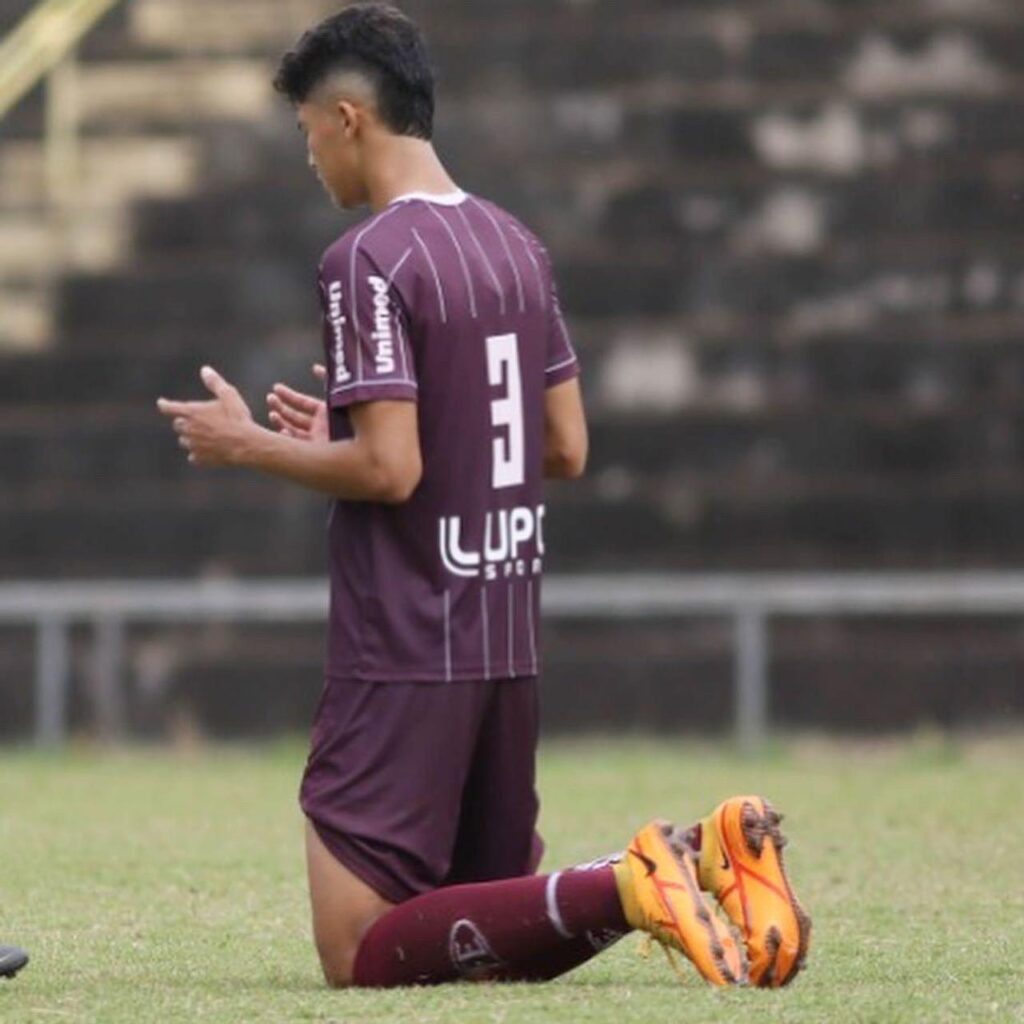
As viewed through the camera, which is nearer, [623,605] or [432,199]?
[432,199]

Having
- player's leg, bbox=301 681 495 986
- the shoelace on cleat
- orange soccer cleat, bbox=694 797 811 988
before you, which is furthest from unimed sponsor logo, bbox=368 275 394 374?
the shoelace on cleat

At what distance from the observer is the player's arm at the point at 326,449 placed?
532cm

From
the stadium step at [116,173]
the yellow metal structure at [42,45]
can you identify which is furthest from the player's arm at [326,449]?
the yellow metal structure at [42,45]

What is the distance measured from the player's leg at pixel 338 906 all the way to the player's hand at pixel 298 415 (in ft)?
2.30

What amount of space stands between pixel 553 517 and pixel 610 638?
800mm

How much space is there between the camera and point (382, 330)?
17.6 feet

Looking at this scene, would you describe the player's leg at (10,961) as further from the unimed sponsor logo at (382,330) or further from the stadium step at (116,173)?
the stadium step at (116,173)

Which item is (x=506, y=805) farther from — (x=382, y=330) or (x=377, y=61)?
(x=377, y=61)

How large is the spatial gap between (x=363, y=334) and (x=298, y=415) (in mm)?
408

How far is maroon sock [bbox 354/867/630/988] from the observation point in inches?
207

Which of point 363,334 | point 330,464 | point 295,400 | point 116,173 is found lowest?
point 330,464

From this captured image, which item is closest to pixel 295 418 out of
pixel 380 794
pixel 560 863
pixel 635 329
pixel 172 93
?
pixel 380 794

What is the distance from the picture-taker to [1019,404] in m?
14.0

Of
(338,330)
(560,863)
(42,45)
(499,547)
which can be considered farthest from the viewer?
(42,45)
